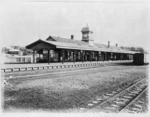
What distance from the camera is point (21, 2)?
6.10m

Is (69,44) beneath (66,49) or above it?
above

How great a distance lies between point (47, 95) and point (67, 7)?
3367 millimetres

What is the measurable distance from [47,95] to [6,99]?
142cm

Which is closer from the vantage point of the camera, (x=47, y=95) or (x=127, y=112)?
(x=127, y=112)

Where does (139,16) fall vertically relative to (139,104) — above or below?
above

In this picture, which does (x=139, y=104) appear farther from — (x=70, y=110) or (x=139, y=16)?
(x=139, y=16)

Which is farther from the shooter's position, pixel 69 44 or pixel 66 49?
pixel 69 44
